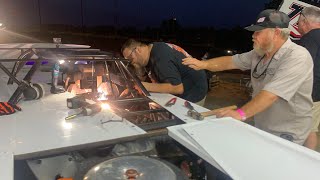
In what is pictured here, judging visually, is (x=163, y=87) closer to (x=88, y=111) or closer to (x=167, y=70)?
(x=167, y=70)

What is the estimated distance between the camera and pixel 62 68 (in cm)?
402

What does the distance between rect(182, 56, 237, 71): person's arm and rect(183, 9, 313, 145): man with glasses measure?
0.60 m

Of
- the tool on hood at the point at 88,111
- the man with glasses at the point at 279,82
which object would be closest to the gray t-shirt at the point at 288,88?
the man with glasses at the point at 279,82

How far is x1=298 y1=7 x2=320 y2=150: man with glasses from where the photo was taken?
339 cm

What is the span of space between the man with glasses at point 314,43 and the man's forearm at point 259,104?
1.16 m

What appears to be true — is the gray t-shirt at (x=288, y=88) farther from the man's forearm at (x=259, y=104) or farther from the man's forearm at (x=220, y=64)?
the man's forearm at (x=220, y=64)

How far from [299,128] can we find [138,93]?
1584 mm

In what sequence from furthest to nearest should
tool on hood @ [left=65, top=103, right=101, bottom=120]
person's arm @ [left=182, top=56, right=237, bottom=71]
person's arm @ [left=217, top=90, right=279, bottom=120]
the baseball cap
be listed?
person's arm @ [left=182, top=56, right=237, bottom=71], the baseball cap, person's arm @ [left=217, top=90, right=279, bottom=120], tool on hood @ [left=65, top=103, right=101, bottom=120]

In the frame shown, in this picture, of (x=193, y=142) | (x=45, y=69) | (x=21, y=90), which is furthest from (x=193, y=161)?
(x=45, y=69)

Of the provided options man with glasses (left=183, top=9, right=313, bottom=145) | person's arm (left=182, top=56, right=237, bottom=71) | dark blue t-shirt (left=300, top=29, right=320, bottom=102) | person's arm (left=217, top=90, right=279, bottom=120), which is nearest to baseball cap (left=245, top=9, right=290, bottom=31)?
man with glasses (left=183, top=9, right=313, bottom=145)

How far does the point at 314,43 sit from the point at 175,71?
165cm

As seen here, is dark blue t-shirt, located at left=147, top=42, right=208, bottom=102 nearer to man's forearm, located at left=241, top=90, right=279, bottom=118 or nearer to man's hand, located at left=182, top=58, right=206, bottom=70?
man's hand, located at left=182, top=58, right=206, bottom=70

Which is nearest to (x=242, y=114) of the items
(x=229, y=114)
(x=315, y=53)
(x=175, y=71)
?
(x=229, y=114)

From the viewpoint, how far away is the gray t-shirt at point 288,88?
7.99 ft
